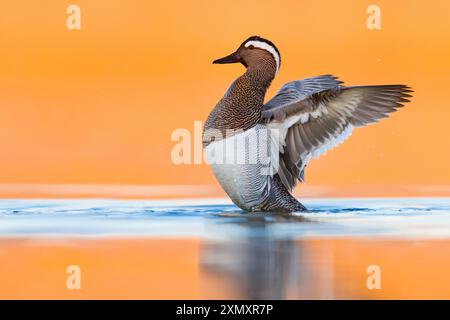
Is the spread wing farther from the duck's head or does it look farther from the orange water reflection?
the orange water reflection

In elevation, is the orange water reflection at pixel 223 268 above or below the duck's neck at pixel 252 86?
below

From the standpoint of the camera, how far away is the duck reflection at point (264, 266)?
3826 millimetres

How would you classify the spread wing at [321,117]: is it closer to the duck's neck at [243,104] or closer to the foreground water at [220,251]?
the duck's neck at [243,104]

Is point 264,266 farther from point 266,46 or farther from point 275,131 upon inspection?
point 266,46

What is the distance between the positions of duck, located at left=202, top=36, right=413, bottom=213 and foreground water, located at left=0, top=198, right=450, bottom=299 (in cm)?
23

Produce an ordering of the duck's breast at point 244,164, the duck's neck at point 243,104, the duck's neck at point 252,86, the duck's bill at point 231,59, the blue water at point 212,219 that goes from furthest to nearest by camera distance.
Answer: the duck's bill at point 231,59, the duck's neck at point 252,86, the duck's neck at point 243,104, the duck's breast at point 244,164, the blue water at point 212,219

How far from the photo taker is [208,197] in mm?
8234

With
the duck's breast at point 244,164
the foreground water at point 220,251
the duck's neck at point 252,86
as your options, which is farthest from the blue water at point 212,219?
the duck's neck at point 252,86

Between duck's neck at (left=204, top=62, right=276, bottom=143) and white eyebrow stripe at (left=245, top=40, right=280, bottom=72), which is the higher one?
white eyebrow stripe at (left=245, top=40, right=280, bottom=72)

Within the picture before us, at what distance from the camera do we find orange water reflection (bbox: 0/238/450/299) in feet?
12.6

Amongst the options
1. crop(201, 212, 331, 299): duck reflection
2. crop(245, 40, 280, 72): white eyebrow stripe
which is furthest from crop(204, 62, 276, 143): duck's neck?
crop(201, 212, 331, 299): duck reflection

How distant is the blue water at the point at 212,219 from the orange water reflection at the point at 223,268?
0.31 meters

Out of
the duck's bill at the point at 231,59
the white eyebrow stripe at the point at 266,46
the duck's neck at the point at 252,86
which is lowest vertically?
the duck's neck at the point at 252,86

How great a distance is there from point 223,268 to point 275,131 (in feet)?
7.94
